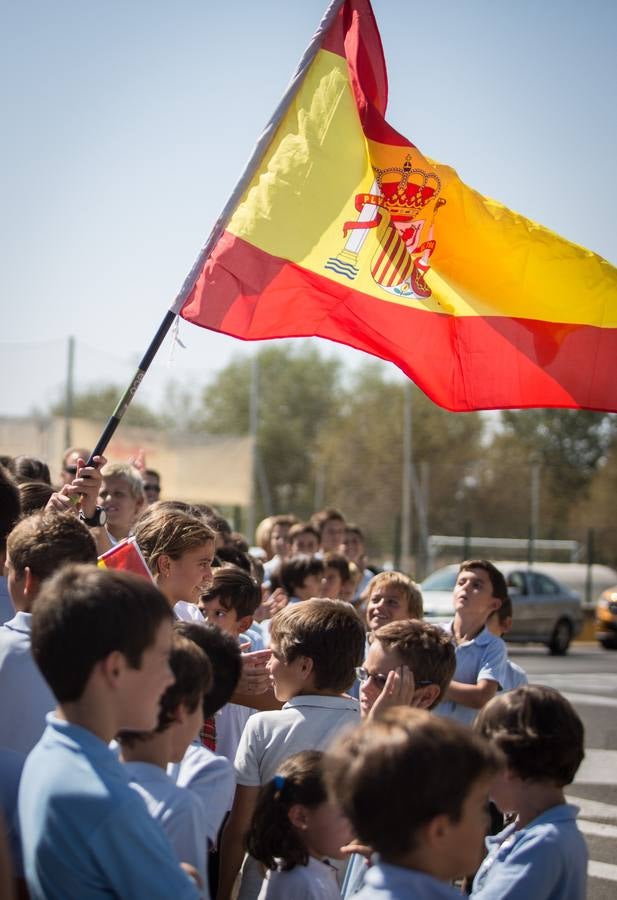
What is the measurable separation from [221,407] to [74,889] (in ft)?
310

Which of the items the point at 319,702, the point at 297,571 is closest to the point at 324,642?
the point at 319,702

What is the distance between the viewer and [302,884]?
3186 millimetres

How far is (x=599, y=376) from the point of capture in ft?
20.1

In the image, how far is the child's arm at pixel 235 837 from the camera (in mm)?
3826

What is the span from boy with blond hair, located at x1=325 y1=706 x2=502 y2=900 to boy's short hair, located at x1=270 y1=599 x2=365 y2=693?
143 cm

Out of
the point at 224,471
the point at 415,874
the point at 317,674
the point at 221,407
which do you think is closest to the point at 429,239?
the point at 317,674

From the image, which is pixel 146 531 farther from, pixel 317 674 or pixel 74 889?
pixel 74 889

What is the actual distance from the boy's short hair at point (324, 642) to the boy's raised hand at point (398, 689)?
202 millimetres

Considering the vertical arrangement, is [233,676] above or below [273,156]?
below

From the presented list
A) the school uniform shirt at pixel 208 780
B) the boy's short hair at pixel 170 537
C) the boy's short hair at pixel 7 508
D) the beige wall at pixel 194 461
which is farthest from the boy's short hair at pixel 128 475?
the beige wall at pixel 194 461

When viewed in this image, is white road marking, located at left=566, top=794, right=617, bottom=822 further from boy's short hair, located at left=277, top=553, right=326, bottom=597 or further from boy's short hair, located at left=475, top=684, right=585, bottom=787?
boy's short hair, located at left=475, top=684, right=585, bottom=787

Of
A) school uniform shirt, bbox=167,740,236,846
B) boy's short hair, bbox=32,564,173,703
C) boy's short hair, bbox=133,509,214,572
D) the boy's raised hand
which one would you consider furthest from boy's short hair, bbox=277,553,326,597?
boy's short hair, bbox=32,564,173,703

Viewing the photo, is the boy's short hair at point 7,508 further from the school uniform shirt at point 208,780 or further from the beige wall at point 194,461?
the beige wall at point 194,461

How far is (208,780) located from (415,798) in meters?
0.80
